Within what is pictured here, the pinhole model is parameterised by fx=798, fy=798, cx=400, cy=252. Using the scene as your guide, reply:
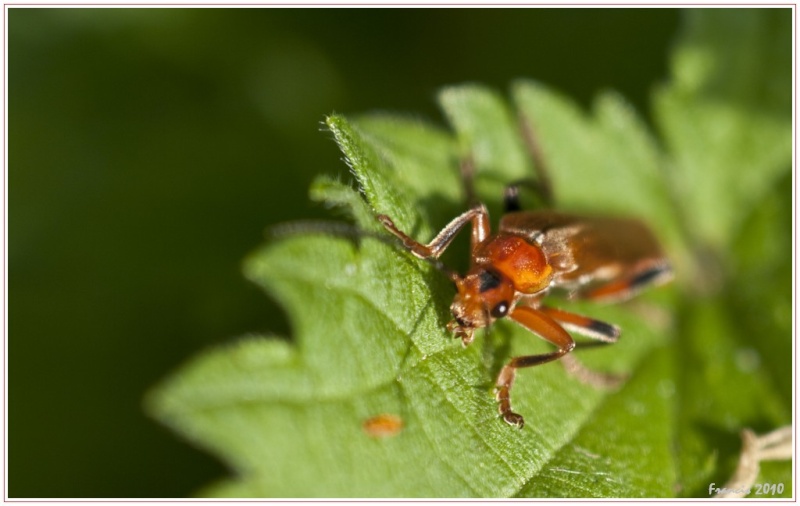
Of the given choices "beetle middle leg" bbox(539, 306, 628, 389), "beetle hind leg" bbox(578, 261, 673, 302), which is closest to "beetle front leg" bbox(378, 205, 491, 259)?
"beetle middle leg" bbox(539, 306, 628, 389)

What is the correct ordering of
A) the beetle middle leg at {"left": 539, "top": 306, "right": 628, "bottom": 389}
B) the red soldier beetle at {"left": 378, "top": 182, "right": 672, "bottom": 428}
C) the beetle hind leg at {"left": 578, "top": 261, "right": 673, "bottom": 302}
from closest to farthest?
the red soldier beetle at {"left": 378, "top": 182, "right": 672, "bottom": 428}, the beetle middle leg at {"left": 539, "top": 306, "right": 628, "bottom": 389}, the beetle hind leg at {"left": 578, "top": 261, "right": 673, "bottom": 302}

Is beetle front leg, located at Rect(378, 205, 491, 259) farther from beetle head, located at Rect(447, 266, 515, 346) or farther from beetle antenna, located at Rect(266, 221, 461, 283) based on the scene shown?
beetle head, located at Rect(447, 266, 515, 346)

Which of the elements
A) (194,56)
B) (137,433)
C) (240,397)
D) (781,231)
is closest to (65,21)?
(194,56)

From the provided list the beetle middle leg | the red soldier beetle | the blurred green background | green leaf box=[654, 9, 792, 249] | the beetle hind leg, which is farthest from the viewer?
the blurred green background

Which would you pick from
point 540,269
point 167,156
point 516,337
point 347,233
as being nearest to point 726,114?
point 540,269

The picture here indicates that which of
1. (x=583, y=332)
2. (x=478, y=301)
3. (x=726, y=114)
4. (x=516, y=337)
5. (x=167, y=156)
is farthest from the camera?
(x=167, y=156)

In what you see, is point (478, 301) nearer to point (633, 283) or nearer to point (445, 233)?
point (445, 233)
